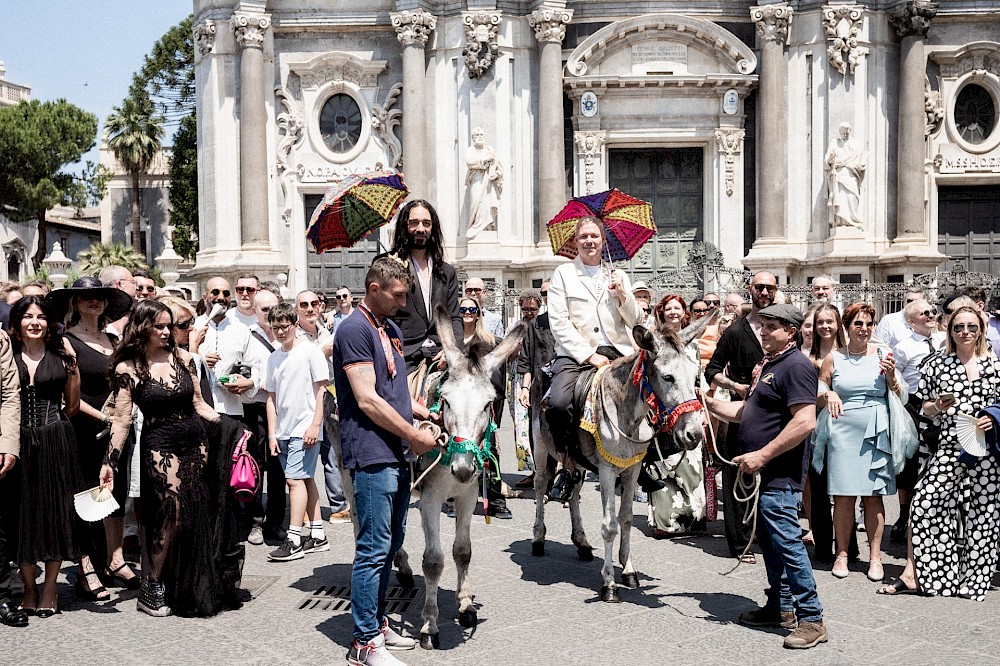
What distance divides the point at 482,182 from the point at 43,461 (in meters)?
17.1

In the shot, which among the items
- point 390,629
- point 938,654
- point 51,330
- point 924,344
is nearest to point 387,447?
point 390,629

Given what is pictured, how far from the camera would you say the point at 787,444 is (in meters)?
6.20

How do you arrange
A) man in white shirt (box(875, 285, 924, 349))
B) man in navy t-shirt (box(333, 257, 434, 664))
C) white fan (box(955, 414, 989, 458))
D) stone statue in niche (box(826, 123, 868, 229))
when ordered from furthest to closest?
stone statue in niche (box(826, 123, 868, 229)), man in white shirt (box(875, 285, 924, 349)), white fan (box(955, 414, 989, 458)), man in navy t-shirt (box(333, 257, 434, 664))

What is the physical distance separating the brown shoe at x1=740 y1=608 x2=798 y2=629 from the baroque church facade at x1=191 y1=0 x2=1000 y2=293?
16.8 metres

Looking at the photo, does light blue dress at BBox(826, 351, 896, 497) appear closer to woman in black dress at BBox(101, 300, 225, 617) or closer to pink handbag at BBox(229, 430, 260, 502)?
pink handbag at BBox(229, 430, 260, 502)

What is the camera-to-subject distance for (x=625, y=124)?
24.2 meters

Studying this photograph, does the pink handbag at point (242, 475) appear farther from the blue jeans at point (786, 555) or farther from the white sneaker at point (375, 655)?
the blue jeans at point (786, 555)

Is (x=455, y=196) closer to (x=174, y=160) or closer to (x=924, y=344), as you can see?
(x=924, y=344)

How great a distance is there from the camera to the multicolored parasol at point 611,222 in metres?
8.62

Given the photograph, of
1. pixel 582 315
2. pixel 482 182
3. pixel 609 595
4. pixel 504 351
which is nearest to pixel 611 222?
pixel 582 315

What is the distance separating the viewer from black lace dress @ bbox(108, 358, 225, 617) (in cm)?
689

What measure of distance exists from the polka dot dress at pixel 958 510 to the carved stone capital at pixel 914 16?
17856 mm

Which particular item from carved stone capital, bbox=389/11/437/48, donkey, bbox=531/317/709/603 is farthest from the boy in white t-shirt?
carved stone capital, bbox=389/11/437/48

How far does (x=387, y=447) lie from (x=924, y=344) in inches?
271
